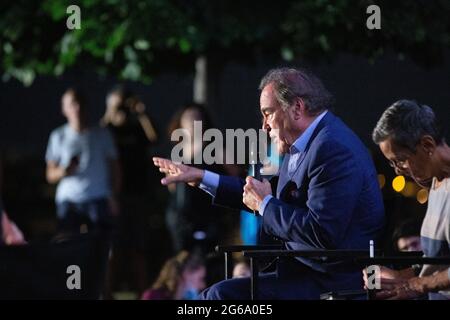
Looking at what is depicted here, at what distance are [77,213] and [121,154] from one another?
99 centimetres

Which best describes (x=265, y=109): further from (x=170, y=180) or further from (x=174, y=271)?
(x=174, y=271)

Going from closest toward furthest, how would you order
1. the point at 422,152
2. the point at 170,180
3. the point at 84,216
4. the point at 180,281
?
1. the point at 422,152
2. the point at 170,180
3. the point at 180,281
4. the point at 84,216

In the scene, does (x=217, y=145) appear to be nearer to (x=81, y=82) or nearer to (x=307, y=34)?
(x=307, y=34)

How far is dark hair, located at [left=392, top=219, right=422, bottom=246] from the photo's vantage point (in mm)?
6359

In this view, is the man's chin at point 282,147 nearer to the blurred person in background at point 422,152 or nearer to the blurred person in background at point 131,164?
the blurred person in background at point 422,152

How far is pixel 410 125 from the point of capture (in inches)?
195

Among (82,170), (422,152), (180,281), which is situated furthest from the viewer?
(82,170)

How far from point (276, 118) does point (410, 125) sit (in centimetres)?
58

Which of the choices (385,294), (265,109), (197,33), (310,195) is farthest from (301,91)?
(197,33)

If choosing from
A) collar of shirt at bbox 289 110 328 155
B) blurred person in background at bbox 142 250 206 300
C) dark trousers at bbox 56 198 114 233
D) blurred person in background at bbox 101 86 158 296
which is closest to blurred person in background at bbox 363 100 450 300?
collar of shirt at bbox 289 110 328 155

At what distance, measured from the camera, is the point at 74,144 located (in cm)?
983

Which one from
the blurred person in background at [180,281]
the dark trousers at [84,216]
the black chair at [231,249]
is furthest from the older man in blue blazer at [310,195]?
the dark trousers at [84,216]

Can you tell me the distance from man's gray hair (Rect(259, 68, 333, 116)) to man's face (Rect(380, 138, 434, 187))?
1.05 ft
